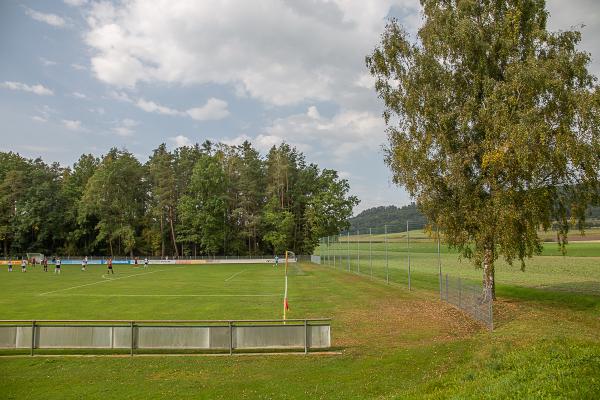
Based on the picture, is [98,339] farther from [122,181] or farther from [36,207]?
[36,207]

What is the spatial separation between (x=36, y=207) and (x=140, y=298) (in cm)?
7480

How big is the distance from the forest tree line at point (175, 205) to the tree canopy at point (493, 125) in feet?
215

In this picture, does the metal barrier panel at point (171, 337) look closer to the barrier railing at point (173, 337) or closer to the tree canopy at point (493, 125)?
the barrier railing at point (173, 337)

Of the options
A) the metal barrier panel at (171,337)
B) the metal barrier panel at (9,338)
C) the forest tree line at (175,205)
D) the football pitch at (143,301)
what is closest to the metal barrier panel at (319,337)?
the metal barrier panel at (171,337)

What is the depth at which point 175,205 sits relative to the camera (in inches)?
3720

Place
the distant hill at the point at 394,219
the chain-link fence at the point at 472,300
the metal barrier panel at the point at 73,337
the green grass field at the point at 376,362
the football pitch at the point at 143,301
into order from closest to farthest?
the green grass field at the point at 376,362 → the metal barrier panel at the point at 73,337 → the chain-link fence at the point at 472,300 → the football pitch at the point at 143,301 → the distant hill at the point at 394,219

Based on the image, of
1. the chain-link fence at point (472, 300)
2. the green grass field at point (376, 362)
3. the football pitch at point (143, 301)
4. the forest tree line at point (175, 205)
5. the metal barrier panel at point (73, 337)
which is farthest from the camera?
the forest tree line at point (175, 205)

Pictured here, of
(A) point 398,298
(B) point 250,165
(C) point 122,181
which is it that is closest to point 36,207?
(C) point 122,181

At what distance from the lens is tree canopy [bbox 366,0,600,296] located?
1955 cm

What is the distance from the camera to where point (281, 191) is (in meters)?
96.0

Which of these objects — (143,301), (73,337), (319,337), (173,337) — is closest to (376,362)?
(319,337)

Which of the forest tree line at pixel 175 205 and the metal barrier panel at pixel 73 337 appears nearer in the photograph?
the metal barrier panel at pixel 73 337

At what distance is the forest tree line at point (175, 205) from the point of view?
89.4 m

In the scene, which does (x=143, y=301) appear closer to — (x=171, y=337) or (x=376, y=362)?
(x=171, y=337)
